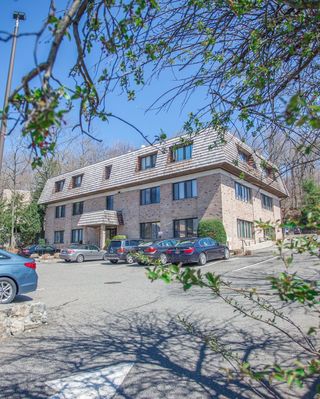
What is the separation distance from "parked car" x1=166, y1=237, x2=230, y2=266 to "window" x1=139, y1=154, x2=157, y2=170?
11463mm

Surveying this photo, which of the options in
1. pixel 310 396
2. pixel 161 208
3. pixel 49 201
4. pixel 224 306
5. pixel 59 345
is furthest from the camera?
pixel 49 201

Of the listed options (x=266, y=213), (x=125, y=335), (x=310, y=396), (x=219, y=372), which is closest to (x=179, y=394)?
(x=219, y=372)

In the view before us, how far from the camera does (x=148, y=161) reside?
28.2 m

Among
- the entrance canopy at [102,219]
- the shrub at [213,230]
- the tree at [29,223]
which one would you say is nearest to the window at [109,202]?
the entrance canopy at [102,219]

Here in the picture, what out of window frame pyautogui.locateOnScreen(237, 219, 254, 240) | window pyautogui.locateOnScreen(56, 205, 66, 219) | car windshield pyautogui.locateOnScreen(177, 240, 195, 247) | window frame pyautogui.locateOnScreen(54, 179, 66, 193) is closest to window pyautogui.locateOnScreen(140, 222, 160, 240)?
window frame pyautogui.locateOnScreen(237, 219, 254, 240)

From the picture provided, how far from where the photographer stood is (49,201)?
37.8 metres

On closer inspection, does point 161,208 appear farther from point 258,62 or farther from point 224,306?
point 258,62

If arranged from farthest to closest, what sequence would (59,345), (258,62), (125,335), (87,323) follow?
(87,323) → (125,335) → (59,345) → (258,62)

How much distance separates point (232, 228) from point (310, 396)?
2120 cm

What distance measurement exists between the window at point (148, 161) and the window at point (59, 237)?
47.8 ft

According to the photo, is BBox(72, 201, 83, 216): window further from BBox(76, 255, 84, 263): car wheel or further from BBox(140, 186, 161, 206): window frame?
BBox(76, 255, 84, 263): car wheel

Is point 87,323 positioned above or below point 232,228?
below

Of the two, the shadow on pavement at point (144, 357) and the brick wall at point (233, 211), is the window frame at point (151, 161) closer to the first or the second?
the brick wall at point (233, 211)

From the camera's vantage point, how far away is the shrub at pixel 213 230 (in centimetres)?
2184
